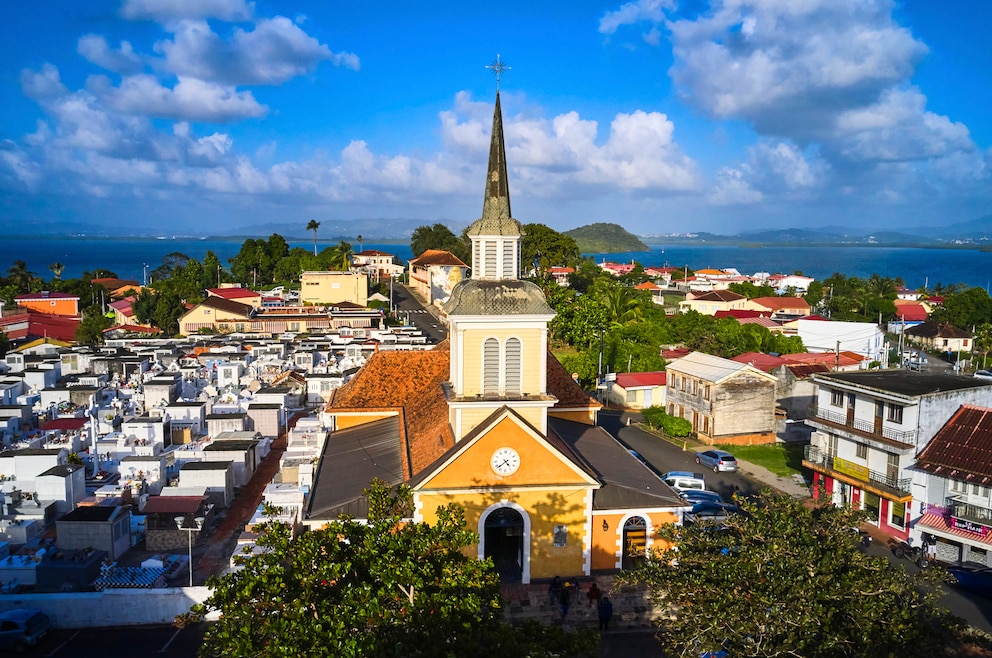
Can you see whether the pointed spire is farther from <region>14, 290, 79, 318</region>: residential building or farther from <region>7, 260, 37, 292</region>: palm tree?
<region>7, 260, 37, 292</region>: palm tree

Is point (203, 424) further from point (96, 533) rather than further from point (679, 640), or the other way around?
point (679, 640)

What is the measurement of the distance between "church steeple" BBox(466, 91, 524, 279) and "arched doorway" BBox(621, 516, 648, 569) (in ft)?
24.2

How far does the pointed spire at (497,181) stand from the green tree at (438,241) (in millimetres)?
85363

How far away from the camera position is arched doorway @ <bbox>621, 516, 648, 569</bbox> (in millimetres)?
19641

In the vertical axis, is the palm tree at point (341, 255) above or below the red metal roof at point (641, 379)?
above

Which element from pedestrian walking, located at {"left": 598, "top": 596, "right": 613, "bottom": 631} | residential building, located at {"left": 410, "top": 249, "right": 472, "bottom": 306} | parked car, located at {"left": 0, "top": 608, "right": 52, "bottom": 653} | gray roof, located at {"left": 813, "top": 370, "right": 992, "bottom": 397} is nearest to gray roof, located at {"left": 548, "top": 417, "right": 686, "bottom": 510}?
pedestrian walking, located at {"left": 598, "top": 596, "right": 613, "bottom": 631}

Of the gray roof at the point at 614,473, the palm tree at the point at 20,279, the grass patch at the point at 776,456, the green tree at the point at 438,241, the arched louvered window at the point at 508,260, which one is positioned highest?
the green tree at the point at 438,241

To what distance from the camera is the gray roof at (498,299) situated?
18.8 metres

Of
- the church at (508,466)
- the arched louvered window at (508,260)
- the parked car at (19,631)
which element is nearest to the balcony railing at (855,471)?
the church at (508,466)

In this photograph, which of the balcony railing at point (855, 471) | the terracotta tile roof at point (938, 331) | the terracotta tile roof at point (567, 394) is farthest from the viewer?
the terracotta tile roof at point (938, 331)

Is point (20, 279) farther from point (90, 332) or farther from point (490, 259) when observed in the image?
point (490, 259)

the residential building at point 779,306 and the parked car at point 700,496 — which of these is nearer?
the parked car at point 700,496

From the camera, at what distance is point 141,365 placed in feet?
148

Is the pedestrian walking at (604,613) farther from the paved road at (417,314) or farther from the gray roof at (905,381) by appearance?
the paved road at (417,314)
